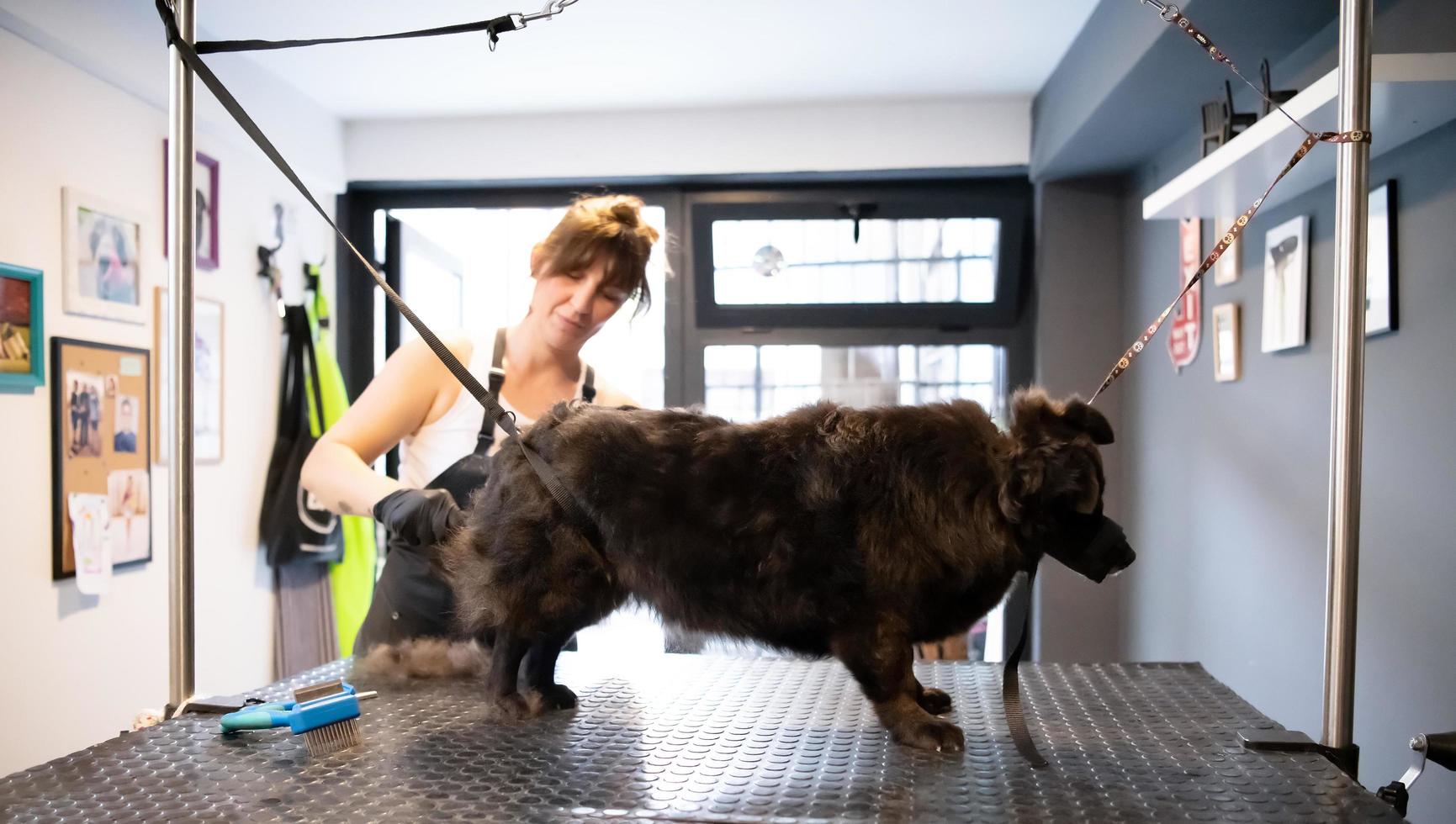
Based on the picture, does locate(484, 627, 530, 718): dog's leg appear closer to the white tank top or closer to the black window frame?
the white tank top

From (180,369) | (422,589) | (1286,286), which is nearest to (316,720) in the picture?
(180,369)

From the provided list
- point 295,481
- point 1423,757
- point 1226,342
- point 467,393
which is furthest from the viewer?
point 295,481

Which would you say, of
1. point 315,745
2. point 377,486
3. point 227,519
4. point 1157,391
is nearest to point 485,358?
point 377,486

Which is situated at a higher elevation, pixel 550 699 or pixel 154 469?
pixel 154 469

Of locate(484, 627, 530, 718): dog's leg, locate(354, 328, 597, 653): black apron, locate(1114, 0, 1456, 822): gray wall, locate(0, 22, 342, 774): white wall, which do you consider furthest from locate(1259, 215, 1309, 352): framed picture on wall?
locate(0, 22, 342, 774): white wall

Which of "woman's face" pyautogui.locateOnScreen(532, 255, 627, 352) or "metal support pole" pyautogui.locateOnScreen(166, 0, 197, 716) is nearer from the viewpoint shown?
"metal support pole" pyautogui.locateOnScreen(166, 0, 197, 716)

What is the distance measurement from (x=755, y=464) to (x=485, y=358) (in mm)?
865

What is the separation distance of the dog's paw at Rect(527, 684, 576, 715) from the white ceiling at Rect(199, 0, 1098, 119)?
1.97 metres

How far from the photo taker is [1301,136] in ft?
4.99

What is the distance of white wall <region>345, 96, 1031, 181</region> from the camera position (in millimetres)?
3496

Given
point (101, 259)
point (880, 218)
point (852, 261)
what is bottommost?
point (101, 259)

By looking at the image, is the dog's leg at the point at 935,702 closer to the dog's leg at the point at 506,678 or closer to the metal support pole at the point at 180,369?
the dog's leg at the point at 506,678

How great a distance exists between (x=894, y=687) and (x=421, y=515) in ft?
2.14

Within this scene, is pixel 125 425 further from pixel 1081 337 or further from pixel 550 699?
pixel 1081 337
